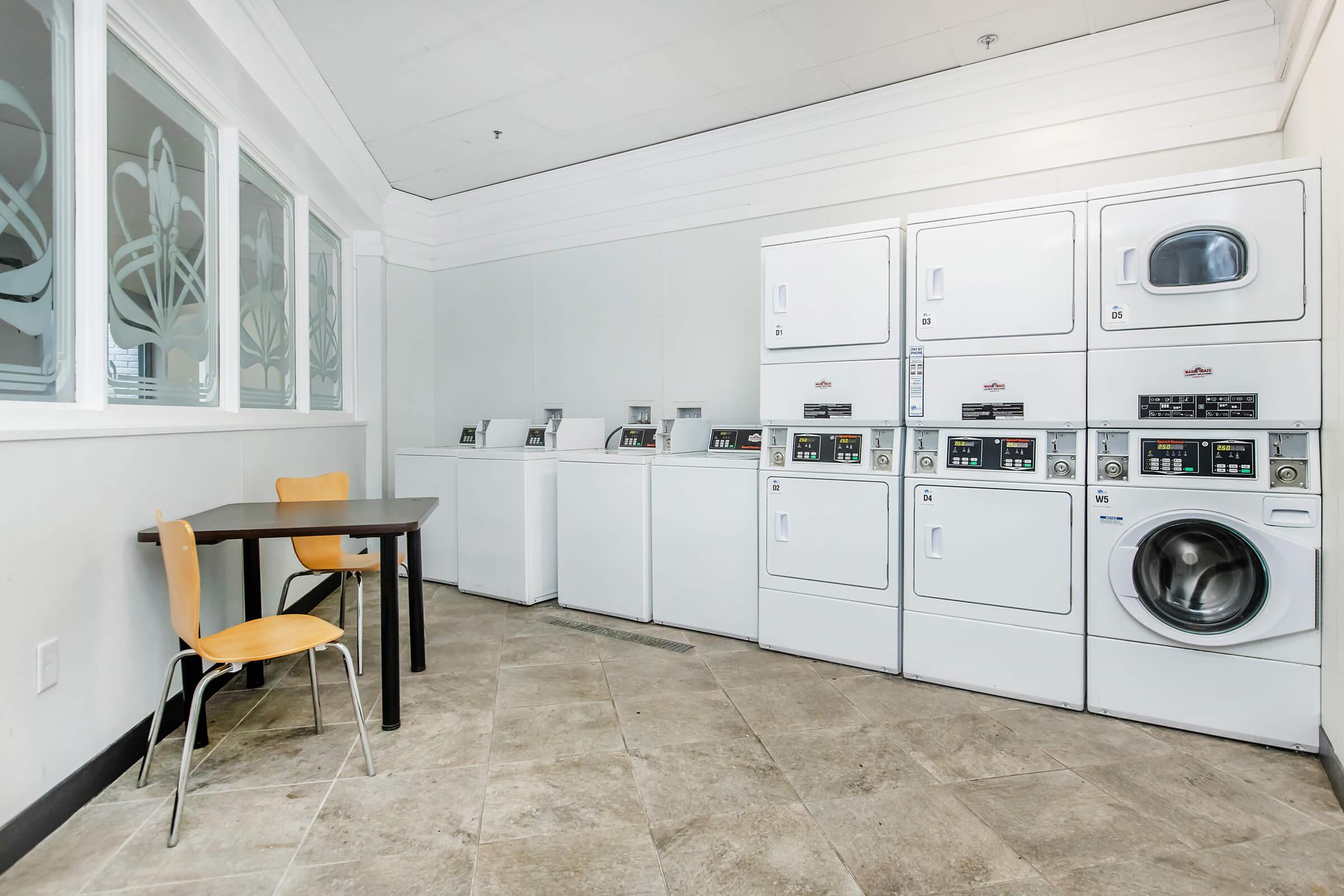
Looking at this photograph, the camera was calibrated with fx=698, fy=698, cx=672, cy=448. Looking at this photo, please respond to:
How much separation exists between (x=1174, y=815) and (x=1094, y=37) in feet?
11.3

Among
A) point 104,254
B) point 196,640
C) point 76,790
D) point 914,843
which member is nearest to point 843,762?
point 914,843

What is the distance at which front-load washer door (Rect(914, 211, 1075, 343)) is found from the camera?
2822mm

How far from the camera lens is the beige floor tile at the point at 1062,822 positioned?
1902mm

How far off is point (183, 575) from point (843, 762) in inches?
85.2

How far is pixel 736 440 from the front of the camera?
4.16 metres

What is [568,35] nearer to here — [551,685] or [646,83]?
[646,83]

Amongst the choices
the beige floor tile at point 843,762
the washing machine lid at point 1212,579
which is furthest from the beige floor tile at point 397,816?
the washing machine lid at point 1212,579

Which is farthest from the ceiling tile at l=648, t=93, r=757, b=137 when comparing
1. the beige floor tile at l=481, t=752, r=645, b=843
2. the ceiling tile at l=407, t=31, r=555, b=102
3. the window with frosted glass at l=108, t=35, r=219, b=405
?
the beige floor tile at l=481, t=752, r=645, b=843

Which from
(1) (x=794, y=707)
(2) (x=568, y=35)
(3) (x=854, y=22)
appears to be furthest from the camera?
(2) (x=568, y=35)

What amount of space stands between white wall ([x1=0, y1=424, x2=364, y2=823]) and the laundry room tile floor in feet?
0.79

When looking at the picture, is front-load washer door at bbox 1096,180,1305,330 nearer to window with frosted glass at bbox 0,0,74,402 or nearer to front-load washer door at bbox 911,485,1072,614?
front-load washer door at bbox 911,485,1072,614

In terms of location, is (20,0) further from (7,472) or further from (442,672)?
(442,672)

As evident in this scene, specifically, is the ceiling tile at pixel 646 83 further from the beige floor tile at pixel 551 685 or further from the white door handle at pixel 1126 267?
the beige floor tile at pixel 551 685

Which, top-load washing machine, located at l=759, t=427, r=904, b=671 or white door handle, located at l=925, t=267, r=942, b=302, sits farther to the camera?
top-load washing machine, located at l=759, t=427, r=904, b=671
